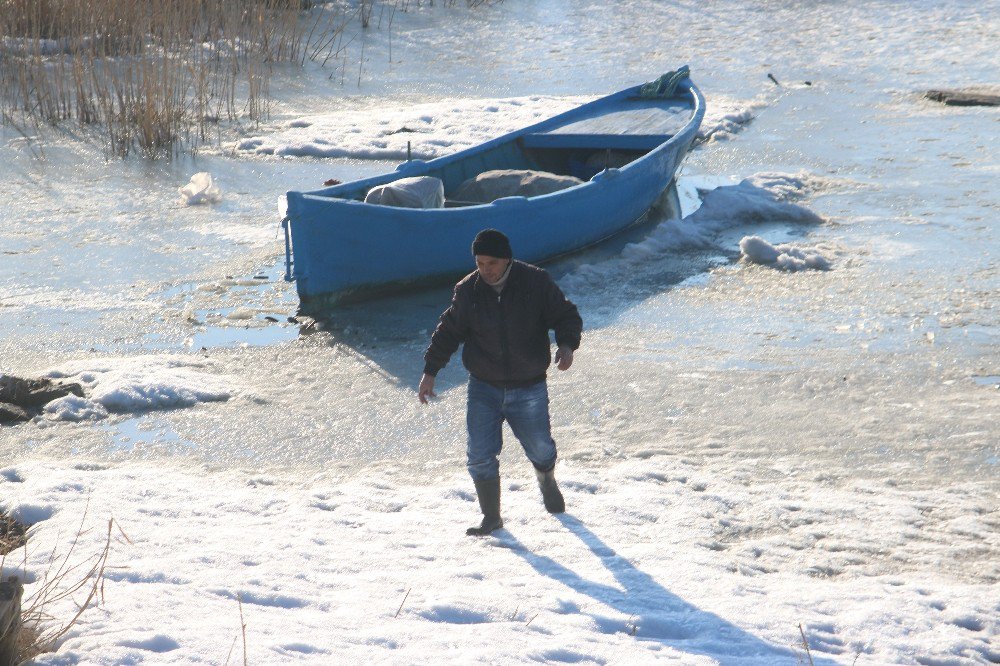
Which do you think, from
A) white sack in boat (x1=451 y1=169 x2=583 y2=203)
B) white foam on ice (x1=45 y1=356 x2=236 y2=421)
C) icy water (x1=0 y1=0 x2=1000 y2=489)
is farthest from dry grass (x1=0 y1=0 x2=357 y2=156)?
white foam on ice (x1=45 y1=356 x2=236 y2=421)

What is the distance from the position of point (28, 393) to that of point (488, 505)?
9.95 ft

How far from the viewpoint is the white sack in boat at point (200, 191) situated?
421 inches

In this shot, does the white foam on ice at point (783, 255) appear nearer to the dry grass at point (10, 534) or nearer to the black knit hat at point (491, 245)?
the black knit hat at point (491, 245)

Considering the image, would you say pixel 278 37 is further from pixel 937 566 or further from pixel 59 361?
pixel 937 566

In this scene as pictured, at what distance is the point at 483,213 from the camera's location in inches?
328

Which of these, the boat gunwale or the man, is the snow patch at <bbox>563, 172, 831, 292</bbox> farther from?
the man

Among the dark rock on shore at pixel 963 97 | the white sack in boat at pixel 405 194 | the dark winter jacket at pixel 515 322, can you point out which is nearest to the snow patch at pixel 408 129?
the white sack in boat at pixel 405 194

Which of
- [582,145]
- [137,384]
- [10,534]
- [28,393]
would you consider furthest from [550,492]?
[582,145]

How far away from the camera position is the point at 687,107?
12.0m

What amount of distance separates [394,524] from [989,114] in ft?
39.5

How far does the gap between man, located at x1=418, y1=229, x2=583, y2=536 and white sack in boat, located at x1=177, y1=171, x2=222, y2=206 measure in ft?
22.2

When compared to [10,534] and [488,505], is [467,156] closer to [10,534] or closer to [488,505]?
[488,505]

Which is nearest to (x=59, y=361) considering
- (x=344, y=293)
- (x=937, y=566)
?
(x=344, y=293)

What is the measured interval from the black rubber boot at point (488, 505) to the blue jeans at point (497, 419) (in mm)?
32
